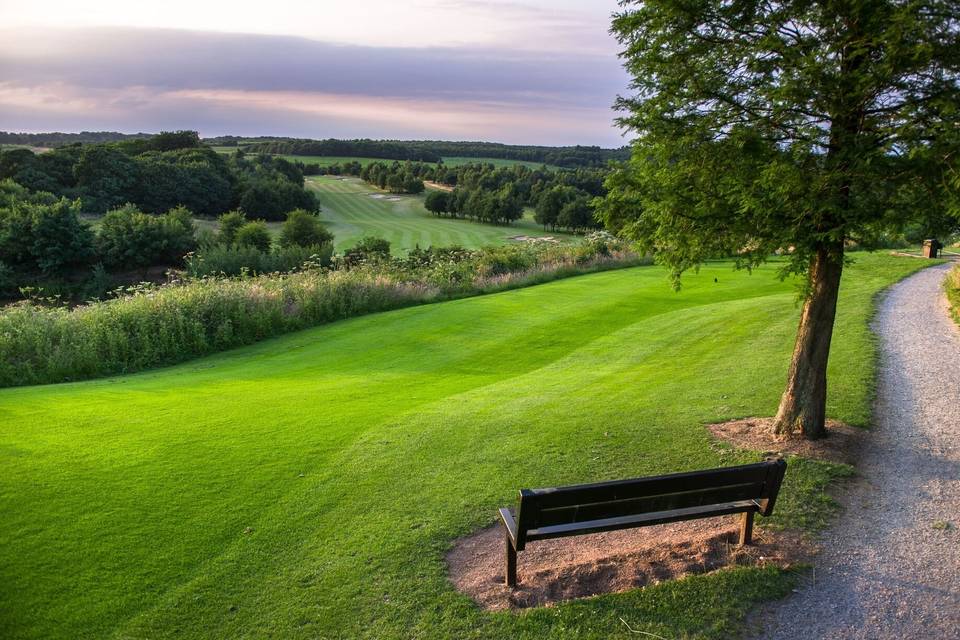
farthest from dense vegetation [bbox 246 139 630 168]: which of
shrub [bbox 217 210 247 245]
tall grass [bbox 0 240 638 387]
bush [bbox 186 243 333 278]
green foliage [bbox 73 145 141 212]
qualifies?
tall grass [bbox 0 240 638 387]

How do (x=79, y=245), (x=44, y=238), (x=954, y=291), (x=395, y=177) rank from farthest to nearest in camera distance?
(x=395, y=177) < (x=79, y=245) < (x=44, y=238) < (x=954, y=291)

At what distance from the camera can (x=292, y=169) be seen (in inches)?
3917

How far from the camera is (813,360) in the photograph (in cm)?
796

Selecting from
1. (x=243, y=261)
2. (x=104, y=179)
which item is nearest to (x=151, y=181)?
(x=104, y=179)

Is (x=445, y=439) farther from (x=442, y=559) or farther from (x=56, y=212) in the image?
(x=56, y=212)

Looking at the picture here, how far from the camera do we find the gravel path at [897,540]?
4.80 meters

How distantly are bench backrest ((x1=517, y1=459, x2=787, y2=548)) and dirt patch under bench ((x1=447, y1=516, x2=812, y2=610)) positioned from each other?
57 centimetres

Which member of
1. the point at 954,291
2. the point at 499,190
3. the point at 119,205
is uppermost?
the point at 499,190

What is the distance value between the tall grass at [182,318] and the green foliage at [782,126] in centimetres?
1335

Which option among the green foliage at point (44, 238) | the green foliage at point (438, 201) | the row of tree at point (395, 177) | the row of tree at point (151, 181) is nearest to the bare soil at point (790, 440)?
the green foliage at point (44, 238)

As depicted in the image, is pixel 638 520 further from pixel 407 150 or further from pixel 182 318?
pixel 407 150

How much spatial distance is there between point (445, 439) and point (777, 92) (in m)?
6.08

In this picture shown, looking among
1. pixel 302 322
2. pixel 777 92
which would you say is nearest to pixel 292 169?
pixel 302 322

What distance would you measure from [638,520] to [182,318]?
1517 centimetres
